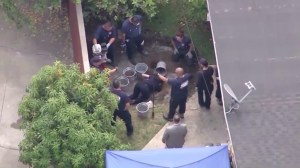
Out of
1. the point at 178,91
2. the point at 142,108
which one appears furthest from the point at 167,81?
the point at 142,108

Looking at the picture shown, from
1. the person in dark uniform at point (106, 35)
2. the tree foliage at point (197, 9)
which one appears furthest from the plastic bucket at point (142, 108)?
the tree foliage at point (197, 9)

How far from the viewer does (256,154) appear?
428 inches

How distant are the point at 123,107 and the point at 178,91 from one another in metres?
1.18

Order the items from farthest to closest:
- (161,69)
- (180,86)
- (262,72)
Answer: (161,69)
(180,86)
(262,72)

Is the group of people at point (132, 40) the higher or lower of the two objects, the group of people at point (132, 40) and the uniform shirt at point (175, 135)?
the higher

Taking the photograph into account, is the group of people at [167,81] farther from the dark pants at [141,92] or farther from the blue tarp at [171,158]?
the blue tarp at [171,158]

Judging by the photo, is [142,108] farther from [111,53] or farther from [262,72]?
[262,72]

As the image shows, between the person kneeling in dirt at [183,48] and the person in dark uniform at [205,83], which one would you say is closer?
the person in dark uniform at [205,83]

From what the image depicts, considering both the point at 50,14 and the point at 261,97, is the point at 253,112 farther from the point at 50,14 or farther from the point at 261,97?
the point at 50,14

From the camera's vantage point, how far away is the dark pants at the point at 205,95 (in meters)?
13.9

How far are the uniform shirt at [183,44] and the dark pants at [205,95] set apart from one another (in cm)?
134

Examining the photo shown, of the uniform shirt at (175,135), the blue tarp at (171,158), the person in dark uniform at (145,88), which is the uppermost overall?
the person in dark uniform at (145,88)

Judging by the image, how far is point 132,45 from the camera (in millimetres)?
15273

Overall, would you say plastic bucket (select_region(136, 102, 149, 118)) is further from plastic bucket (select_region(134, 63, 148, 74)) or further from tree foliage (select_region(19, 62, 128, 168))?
tree foliage (select_region(19, 62, 128, 168))
